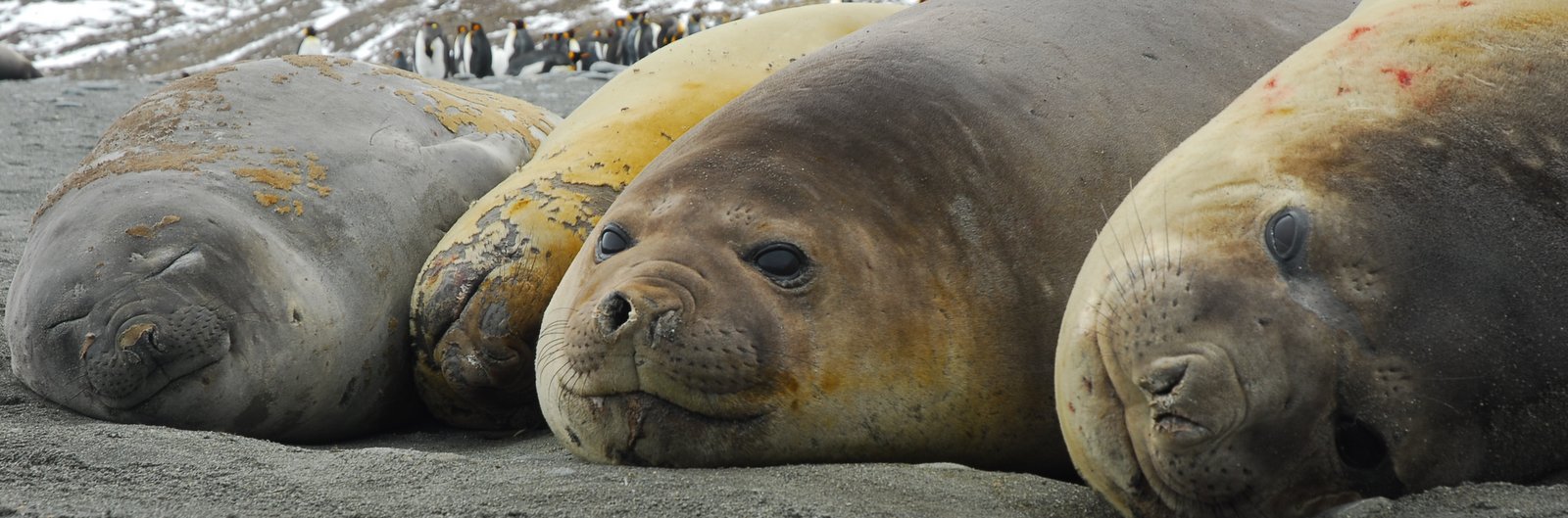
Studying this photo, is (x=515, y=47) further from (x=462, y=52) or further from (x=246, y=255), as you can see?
(x=246, y=255)

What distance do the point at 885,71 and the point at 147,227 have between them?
1.89 m

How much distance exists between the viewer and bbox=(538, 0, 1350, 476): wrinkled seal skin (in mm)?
2982

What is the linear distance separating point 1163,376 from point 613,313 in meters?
1.14

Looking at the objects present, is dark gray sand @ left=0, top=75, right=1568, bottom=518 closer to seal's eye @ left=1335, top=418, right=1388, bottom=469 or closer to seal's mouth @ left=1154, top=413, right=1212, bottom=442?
seal's eye @ left=1335, top=418, right=1388, bottom=469

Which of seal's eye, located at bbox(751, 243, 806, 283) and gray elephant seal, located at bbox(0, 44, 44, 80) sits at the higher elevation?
seal's eye, located at bbox(751, 243, 806, 283)

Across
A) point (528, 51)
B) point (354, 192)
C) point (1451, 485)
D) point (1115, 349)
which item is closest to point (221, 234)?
point (354, 192)

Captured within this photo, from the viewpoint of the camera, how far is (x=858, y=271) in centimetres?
306

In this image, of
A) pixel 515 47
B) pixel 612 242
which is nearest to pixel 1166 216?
pixel 612 242

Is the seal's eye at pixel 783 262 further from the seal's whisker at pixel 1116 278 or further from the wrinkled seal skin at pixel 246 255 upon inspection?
the wrinkled seal skin at pixel 246 255

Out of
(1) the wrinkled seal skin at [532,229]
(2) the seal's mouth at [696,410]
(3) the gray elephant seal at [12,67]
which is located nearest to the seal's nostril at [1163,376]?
(2) the seal's mouth at [696,410]

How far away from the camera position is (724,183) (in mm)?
3219

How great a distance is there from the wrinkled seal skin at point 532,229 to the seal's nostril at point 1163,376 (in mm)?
2068

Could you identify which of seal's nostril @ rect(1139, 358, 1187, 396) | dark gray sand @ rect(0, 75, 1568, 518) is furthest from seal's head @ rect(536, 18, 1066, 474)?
seal's nostril @ rect(1139, 358, 1187, 396)

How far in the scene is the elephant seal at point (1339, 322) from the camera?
7.37ft
